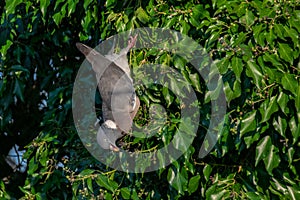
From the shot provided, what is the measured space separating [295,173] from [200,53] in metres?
0.69

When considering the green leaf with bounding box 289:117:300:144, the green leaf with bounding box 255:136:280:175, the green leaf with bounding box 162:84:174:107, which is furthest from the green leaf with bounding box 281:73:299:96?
the green leaf with bounding box 162:84:174:107

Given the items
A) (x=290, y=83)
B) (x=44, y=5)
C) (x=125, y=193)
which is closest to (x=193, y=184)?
(x=125, y=193)

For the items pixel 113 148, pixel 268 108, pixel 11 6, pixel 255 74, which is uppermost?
pixel 11 6

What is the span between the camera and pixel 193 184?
306cm

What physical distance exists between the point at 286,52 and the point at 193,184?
2.33ft

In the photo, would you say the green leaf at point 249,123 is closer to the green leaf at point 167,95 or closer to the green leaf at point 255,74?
the green leaf at point 255,74

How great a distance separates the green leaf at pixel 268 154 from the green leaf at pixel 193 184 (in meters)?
0.32

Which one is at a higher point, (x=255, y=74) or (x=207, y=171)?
(x=255, y=74)

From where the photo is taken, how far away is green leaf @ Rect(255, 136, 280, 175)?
288cm

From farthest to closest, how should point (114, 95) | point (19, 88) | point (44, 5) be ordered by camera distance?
point (19, 88) < point (44, 5) < point (114, 95)

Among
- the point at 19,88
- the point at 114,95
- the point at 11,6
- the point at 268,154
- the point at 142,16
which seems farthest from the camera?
the point at 19,88

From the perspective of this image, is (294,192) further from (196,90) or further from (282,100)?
(196,90)

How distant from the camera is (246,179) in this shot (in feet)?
10.0

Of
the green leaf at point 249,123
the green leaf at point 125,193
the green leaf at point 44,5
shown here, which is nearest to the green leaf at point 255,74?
the green leaf at point 249,123
